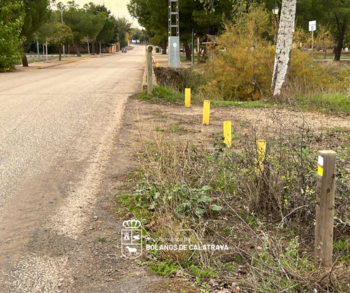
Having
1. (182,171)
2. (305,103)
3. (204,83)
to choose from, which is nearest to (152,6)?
(204,83)

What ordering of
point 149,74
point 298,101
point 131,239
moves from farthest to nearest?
point 149,74, point 298,101, point 131,239

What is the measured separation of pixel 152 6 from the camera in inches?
1478

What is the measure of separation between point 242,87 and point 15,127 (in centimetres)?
Result: 913

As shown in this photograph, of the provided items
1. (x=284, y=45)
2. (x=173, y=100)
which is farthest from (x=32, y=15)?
(x=284, y=45)

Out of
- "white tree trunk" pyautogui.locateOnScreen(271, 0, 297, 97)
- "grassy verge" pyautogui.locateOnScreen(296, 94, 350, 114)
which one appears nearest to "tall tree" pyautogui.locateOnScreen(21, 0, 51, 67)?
"white tree trunk" pyautogui.locateOnScreen(271, 0, 297, 97)

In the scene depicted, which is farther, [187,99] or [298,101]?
[298,101]

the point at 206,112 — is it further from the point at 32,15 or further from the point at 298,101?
the point at 32,15

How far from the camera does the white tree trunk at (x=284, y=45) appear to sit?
11.8 metres

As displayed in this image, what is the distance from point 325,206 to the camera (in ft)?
11.1

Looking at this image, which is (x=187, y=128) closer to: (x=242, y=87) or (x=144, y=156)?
(x=144, y=156)

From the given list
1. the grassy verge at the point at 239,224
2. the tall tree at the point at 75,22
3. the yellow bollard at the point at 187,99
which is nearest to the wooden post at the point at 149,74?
the yellow bollard at the point at 187,99

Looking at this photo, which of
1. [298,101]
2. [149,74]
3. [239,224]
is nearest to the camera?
[239,224]

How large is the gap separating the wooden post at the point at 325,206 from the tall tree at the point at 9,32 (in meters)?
24.1

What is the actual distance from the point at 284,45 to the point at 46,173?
344 inches
